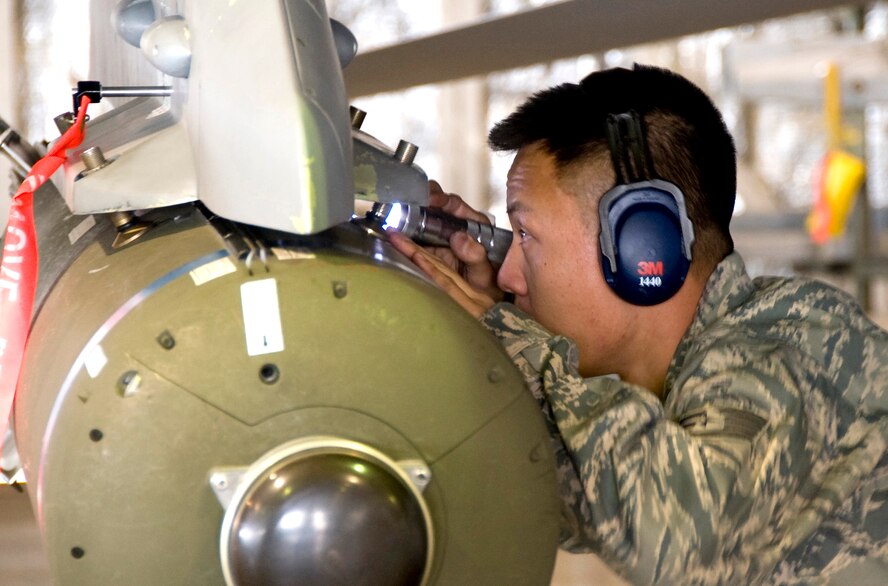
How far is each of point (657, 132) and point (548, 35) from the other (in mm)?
521

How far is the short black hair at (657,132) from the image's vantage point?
3.62 feet

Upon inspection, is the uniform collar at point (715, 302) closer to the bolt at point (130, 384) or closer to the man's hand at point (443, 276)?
the man's hand at point (443, 276)

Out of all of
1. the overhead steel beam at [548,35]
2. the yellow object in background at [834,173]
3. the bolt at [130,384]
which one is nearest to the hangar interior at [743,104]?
the yellow object in background at [834,173]

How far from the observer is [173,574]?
2.20ft

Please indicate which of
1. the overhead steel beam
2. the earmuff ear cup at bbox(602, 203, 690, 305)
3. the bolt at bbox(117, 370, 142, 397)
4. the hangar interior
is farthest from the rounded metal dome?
the hangar interior

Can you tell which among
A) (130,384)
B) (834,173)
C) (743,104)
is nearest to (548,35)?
(130,384)

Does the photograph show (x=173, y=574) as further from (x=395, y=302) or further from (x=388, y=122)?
(x=388, y=122)

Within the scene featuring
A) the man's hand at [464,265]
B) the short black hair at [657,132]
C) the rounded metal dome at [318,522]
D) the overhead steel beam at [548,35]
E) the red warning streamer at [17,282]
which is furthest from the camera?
the overhead steel beam at [548,35]

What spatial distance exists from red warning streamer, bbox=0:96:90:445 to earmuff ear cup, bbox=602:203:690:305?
51 cm

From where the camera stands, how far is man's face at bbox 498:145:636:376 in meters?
1.09

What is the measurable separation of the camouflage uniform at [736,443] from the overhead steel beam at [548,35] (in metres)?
0.43

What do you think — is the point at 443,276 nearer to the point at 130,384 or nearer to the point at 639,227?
the point at 639,227

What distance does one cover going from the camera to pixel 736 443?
0.89 meters

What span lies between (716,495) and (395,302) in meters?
0.33
